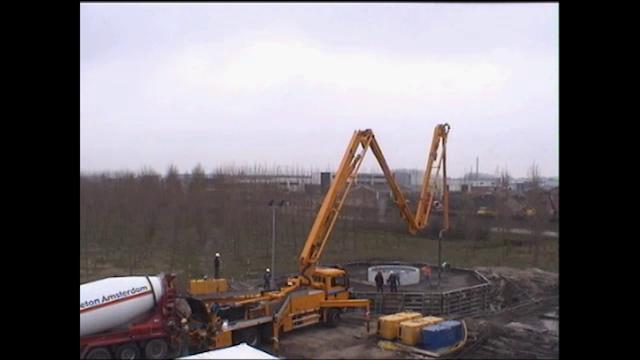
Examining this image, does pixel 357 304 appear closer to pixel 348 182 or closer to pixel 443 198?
pixel 348 182

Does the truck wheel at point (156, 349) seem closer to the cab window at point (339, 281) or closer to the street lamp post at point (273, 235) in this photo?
the street lamp post at point (273, 235)

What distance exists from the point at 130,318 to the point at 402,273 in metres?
2.71

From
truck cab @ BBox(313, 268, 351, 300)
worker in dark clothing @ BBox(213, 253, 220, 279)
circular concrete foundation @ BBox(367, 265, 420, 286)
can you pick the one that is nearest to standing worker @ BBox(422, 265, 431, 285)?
circular concrete foundation @ BBox(367, 265, 420, 286)

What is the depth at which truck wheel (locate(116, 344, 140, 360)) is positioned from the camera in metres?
3.24

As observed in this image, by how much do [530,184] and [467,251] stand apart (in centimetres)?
120

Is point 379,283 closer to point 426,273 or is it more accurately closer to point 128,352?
point 426,273

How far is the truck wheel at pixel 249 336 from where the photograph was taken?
141 inches

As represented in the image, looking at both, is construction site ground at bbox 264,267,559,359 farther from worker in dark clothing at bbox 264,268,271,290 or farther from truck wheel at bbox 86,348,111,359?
truck wheel at bbox 86,348,111,359

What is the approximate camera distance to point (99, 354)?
314 cm

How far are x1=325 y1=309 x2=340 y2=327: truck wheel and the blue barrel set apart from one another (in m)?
0.68

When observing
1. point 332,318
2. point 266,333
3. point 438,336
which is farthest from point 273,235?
point 438,336

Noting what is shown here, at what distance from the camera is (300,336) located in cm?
397

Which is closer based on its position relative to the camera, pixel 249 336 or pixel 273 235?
pixel 249 336
